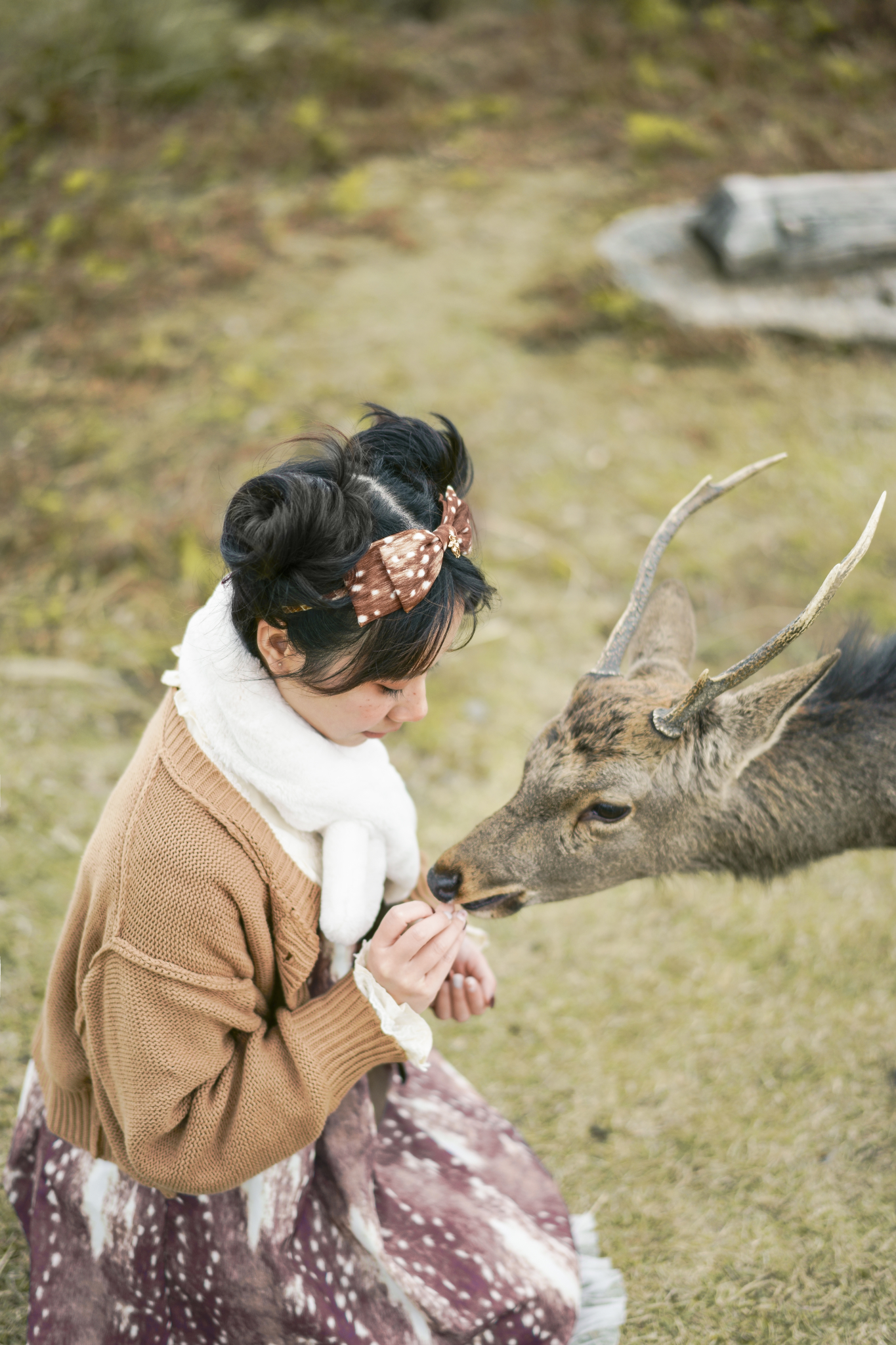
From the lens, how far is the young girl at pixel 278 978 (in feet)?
5.80

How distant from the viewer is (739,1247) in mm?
Answer: 2961

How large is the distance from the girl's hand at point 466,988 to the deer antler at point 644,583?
0.85m

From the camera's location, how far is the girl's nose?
1.94m

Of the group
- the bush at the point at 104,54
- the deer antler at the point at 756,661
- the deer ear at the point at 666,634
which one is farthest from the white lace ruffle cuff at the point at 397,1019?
the bush at the point at 104,54

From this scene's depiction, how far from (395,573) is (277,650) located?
12.0 inches

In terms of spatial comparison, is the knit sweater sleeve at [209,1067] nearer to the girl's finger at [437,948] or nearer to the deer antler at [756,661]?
the girl's finger at [437,948]

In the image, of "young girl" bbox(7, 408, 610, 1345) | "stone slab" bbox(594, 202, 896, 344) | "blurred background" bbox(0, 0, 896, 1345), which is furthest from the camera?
"stone slab" bbox(594, 202, 896, 344)

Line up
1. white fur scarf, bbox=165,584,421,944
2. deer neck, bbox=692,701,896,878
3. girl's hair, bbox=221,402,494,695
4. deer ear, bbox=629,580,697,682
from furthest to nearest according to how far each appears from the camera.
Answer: deer ear, bbox=629,580,697,682, deer neck, bbox=692,701,896,878, white fur scarf, bbox=165,584,421,944, girl's hair, bbox=221,402,494,695

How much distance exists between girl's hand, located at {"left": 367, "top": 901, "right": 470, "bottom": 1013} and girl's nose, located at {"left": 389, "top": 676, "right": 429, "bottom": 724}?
39cm

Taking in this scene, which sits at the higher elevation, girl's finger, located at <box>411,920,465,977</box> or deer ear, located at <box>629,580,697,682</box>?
girl's finger, located at <box>411,920,465,977</box>

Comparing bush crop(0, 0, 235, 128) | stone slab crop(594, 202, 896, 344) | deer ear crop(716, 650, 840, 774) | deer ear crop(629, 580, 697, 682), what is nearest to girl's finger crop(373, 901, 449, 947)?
deer ear crop(716, 650, 840, 774)

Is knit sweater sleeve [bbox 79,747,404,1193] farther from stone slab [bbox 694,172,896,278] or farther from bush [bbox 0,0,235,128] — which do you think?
bush [bbox 0,0,235,128]

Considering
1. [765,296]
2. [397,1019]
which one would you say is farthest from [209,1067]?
[765,296]

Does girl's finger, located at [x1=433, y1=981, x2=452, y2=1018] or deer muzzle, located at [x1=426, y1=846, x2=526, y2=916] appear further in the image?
Result: deer muzzle, located at [x1=426, y1=846, x2=526, y2=916]
